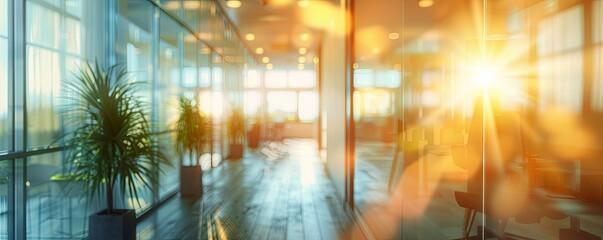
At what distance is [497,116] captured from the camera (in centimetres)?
128

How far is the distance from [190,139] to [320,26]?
5079mm

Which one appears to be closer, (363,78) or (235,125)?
(363,78)

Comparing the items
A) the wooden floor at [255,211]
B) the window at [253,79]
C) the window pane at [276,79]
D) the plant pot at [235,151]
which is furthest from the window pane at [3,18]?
the window pane at [276,79]

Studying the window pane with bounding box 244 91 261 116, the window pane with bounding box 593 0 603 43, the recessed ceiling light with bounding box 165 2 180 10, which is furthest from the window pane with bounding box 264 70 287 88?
the window pane with bounding box 593 0 603 43

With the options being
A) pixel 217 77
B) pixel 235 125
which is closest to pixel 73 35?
pixel 217 77

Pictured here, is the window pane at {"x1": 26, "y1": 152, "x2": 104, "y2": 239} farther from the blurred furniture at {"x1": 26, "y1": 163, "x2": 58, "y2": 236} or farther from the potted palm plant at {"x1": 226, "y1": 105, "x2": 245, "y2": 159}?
the potted palm plant at {"x1": 226, "y1": 105, "x2": 245, "y2": 159}

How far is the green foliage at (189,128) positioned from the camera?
5.99 meters

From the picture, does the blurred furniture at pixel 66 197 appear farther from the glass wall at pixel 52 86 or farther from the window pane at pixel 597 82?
the window pane at pixel 597 82

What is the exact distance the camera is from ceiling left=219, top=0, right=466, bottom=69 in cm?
283

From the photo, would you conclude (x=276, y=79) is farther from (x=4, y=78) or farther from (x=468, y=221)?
(x=468, y=221)

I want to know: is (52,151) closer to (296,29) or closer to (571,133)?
(571,133)

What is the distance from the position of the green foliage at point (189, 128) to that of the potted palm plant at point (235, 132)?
4.22 metres

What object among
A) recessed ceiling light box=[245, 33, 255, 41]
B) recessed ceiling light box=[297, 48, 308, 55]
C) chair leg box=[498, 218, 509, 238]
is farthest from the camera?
recessed ceiling light box=[297, 48, 308, 55]

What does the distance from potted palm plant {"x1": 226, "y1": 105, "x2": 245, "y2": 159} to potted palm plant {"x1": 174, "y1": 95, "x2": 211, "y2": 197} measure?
4.12 m
